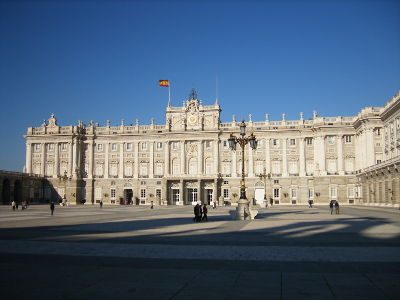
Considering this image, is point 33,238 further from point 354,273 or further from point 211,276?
point 354,273

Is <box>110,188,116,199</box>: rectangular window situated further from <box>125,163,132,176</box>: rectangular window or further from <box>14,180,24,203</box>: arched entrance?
<box>14,180,24,203</box>: arched entrance

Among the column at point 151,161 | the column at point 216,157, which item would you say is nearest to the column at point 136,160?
the column at point 151,161

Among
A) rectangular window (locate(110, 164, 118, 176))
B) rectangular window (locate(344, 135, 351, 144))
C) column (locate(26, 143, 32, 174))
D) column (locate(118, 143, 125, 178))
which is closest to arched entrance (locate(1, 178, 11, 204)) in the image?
column (locate(26, 143, 32, 174))

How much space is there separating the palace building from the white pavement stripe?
58482 millimetres

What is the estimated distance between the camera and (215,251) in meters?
14.4

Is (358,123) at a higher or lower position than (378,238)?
higher

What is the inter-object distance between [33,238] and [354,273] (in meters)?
14.2

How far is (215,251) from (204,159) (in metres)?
70.2

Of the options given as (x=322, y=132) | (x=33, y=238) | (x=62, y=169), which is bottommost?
(x=33, y=238)

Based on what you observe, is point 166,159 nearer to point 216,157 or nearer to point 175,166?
point 175,166

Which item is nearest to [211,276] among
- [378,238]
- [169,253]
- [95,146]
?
[169,253]

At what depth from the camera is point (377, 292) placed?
8328mm

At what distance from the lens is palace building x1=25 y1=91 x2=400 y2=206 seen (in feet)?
254

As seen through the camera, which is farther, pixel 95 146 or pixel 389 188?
pixel 95 146
